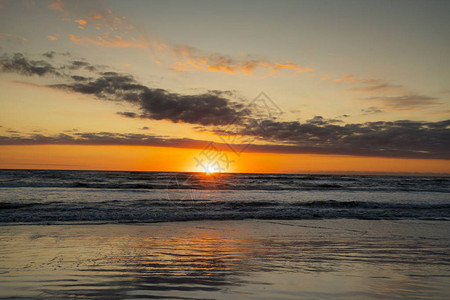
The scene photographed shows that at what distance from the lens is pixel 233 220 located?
45.1ft

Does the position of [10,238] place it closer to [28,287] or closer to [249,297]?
[28,287]

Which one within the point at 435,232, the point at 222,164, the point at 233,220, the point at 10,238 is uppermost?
the point at 222,164

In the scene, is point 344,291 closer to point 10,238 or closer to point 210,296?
point 210,296

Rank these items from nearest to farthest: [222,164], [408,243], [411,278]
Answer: [411,278]
[408,243]
[222,164]

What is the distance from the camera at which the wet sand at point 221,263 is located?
482 cm

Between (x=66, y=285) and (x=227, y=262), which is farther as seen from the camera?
(x=227, y=262)

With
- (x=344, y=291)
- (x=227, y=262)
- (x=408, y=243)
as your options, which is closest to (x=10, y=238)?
(x=227, y=262)

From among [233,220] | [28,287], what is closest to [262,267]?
[28,287]

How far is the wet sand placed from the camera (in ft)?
15.8

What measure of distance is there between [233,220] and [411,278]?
8.79 metres

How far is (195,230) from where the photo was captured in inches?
427

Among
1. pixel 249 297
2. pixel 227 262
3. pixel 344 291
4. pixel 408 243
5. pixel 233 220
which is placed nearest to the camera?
pixel 249 297

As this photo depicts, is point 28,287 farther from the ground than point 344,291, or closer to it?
farther from the ground

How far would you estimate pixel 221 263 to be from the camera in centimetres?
650
